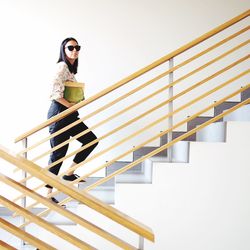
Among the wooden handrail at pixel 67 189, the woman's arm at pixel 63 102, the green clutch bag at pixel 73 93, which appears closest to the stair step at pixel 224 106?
the green clutch bag at pixel 73 93

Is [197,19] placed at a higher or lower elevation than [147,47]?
higher

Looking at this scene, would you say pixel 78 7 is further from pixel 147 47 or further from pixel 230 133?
pixel 230 133

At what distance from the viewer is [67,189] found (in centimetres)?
113

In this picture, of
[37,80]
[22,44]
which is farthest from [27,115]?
[22,44]

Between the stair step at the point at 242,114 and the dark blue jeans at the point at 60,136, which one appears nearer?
the stair step at the point at 242,114

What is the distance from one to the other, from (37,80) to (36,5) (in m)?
0.91

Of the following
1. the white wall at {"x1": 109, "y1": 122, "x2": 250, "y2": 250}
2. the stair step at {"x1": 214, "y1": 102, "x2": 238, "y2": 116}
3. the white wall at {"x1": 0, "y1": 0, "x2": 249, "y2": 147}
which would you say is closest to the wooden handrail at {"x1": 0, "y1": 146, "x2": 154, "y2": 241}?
the white wall at {"x1": 109, "y1": 122, "x2": 250, "y2": 250}

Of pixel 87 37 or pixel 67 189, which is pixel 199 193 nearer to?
pixel 67 189

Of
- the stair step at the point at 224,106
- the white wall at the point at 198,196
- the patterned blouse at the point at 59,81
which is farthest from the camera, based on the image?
the stair step at the point at 224,106

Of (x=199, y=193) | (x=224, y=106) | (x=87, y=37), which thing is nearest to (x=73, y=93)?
(x=199, y=193)

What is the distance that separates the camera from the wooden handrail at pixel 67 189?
1.12 metres

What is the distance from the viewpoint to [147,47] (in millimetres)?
4570

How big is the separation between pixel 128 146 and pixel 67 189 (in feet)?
11.2

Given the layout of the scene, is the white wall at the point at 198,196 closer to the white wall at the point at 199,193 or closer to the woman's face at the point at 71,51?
the white wall at the point at 199,193
